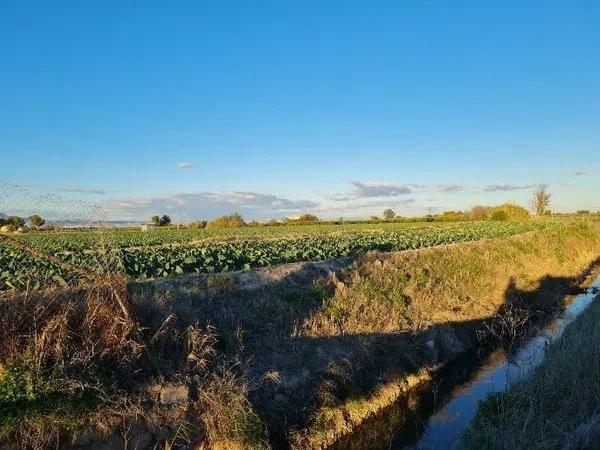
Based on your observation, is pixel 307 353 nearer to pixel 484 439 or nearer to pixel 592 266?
pixel 484 439

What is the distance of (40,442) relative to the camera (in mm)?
7594

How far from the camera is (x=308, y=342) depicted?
12336mm

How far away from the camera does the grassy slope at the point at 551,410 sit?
7.55 metres

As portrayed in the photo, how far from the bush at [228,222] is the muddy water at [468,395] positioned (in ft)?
260

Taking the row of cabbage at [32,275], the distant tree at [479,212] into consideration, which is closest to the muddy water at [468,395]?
the row of cabbage at [32,275]

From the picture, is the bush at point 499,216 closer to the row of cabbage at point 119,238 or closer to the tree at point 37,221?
the row of cabbage at point 119,238

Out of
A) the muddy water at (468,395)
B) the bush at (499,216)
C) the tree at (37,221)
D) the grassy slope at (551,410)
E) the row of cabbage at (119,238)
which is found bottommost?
the muddy water at (468,395)

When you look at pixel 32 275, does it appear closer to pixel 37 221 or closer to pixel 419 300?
pixel 37 221

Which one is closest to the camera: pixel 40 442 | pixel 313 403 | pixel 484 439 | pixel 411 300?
pixel 40 442

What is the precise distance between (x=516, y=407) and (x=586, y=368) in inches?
69.7

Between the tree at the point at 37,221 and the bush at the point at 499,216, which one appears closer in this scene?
the tree at the point at 37,221

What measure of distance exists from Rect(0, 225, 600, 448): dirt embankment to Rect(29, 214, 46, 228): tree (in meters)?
3.03

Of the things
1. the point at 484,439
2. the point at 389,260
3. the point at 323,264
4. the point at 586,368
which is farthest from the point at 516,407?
the point at 389,260

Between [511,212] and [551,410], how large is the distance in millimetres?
78130
